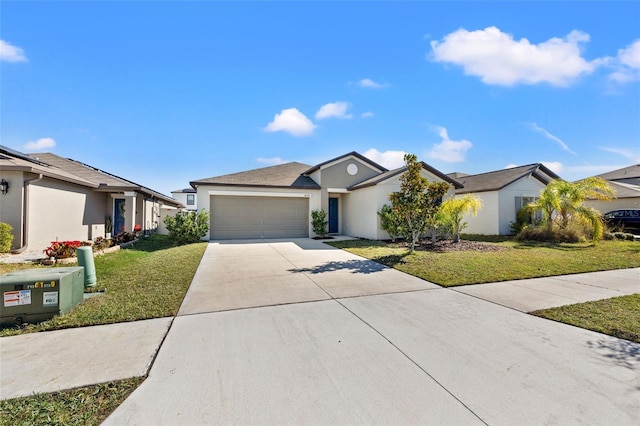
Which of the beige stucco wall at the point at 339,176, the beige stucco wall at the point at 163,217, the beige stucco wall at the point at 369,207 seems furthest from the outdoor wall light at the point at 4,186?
the beige stucco wall at the point at 369,207

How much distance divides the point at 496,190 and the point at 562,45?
9.17 m

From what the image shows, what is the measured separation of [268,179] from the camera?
54.6 ft

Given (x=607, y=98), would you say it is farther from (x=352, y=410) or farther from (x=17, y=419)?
(x=17, y=419)

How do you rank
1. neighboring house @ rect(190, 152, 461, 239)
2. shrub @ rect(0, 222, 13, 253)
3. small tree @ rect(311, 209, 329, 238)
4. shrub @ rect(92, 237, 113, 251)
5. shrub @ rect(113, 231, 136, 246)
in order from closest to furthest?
shrub @ rect(0, 222, 13, 253) < shrub @ rect(92, 237, 113, 251) < shrub @ rect(113, 231, 136, 246) < neighboring house @ rect(190, 152, 461, 239) < small tree @ rect(311, 209, 329, 238)

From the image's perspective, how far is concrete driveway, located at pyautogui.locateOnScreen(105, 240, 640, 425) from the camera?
230 cm

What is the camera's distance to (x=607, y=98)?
11633 millimetres

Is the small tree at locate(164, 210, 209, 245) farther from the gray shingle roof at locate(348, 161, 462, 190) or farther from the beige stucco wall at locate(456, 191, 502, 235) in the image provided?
the beige stucco wall at locate(456, 191, 502, 235)

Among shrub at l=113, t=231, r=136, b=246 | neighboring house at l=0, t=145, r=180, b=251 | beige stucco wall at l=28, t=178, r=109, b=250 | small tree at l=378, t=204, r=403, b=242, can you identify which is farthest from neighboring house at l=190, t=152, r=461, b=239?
beige stucco wall at l=28, t=178, r=109, b=250

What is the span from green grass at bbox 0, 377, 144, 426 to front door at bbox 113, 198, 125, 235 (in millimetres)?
16087

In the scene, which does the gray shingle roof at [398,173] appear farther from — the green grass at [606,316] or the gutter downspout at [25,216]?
the gutter downspout at [25,216]

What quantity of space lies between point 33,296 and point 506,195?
2035 centimetres

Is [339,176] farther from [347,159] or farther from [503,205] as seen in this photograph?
[503,205]

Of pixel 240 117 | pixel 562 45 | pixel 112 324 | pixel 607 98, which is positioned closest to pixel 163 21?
pixel 240 117

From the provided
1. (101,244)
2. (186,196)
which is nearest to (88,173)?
(101,244)
